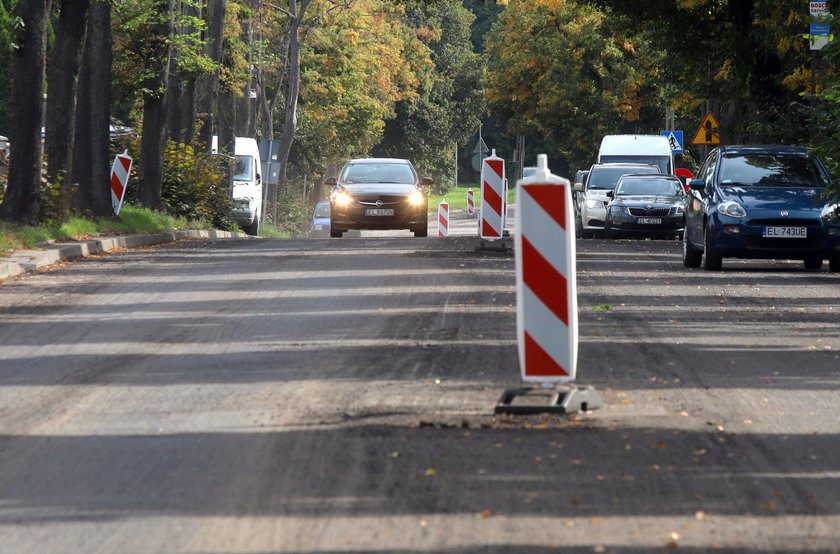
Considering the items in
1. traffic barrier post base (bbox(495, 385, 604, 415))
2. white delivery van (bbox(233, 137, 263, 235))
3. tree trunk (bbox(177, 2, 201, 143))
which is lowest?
white delivery van (bbox(233, 137, 263, 235))

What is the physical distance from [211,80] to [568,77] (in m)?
27.5

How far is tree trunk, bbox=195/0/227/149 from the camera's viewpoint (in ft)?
127

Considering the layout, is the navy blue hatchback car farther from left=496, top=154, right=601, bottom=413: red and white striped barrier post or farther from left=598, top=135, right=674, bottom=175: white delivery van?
left=598, top=135, right=674, bottom=175: white delivery van

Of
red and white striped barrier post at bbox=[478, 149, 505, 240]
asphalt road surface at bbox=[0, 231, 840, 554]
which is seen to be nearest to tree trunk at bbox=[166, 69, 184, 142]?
red and white striped barrier post at bbox=[478, 149, 505, 240]

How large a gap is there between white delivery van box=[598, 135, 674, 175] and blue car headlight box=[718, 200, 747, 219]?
19.8 meters

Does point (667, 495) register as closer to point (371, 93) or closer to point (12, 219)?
point (12, 219)

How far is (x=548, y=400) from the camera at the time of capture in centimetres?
840

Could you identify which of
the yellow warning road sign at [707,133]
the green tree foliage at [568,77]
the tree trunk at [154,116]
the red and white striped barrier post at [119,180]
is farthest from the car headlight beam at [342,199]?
the green tree foliage at [568,77]

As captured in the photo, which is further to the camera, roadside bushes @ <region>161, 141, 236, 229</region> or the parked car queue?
roadside bushes @ <region>161, 141, 236, 229</region>

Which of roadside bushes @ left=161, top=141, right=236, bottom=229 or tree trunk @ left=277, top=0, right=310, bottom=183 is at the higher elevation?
tree trunk @ left=277, top=0, right=310, bottom=183

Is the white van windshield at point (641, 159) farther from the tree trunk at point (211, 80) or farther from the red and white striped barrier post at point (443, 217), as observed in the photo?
the tree trunk at point (211, 80)

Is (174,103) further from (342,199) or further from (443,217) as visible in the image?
(443,217)

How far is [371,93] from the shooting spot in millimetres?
76500

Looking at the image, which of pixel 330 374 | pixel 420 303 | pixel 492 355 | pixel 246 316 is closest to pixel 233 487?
pixel 330 374
